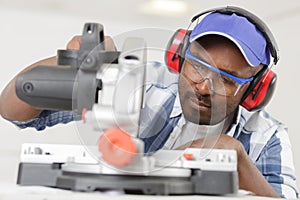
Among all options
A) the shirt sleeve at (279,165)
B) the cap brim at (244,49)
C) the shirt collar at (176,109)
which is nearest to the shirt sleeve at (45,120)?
the shirt collar at (176,109)

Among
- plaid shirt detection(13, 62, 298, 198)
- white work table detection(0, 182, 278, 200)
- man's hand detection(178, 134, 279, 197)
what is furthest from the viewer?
plaid shirt detection(13, 62, 298, 198)

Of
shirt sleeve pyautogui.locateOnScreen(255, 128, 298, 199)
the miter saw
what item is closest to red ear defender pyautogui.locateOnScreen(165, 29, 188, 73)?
shirt sleeve pyautogui.locateOnScreen(255, 128, 298, 199)

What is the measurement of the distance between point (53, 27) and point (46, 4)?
10cm

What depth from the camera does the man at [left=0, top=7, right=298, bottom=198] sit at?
1244 mm

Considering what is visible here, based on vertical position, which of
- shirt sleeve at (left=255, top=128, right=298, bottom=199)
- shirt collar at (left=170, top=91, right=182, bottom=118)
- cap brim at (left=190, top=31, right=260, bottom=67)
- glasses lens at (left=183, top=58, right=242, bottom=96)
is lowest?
shirt sleeve at (left=255, top=128, right=298, bottom=199)

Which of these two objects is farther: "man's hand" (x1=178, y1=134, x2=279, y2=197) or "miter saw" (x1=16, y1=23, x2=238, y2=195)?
"man's hand" (x1=178, y1=134, x2=279, y2=197)

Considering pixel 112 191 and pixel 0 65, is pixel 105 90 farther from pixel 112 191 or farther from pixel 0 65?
pixel 0 65

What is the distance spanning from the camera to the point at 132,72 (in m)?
0.77

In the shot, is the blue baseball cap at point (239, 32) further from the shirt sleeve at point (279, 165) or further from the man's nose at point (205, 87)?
the shirt sleeve at point (279, 165)

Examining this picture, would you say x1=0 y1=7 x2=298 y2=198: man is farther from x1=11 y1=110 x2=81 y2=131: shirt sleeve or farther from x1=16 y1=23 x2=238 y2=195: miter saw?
x1=16 y1=23 x2=238 y2=195: miter saw

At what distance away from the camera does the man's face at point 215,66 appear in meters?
1.25

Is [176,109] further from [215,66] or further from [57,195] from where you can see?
[57,195]

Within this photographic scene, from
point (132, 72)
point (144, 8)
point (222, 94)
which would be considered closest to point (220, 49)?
point (222, 94)

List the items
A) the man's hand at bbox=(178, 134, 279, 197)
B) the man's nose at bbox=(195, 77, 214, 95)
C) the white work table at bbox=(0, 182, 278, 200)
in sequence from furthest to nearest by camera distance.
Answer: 1. the man's nose at bbox=(195, 77, 214, 95)
2. the man's hand at bbox=(178, 134, 279, 197)
3. the white work table at bbox=(0, 182, 278, 200)
